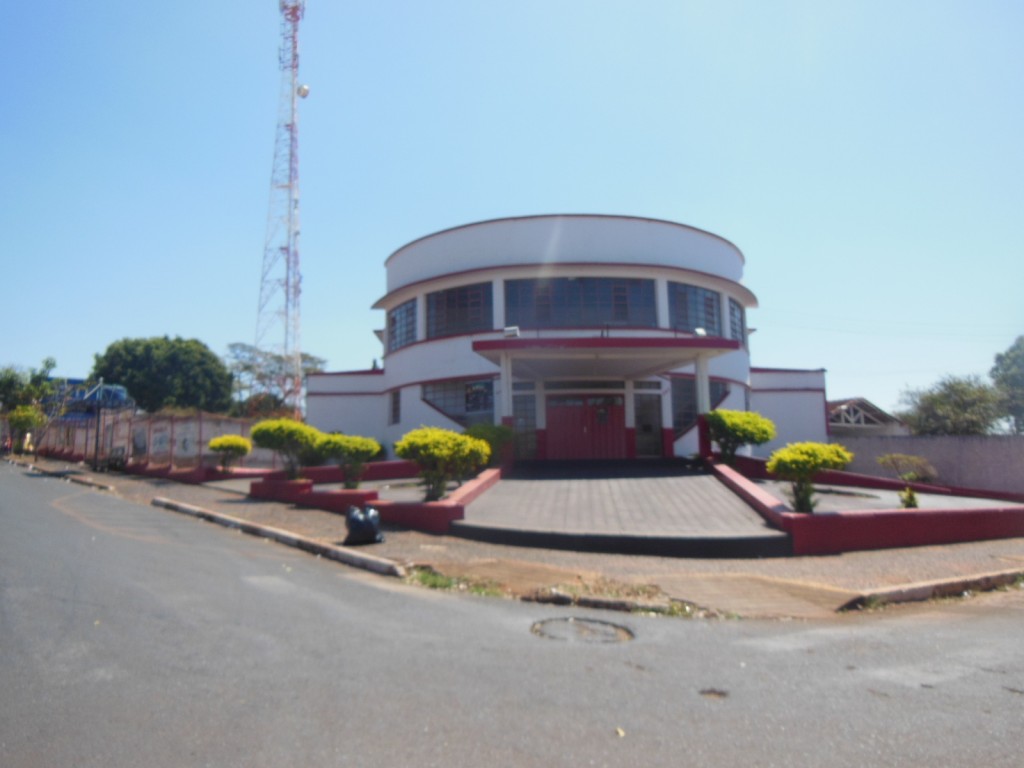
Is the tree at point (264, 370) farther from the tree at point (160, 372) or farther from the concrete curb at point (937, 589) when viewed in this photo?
the concrete curb at point (937, 589)

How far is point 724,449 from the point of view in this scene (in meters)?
17.4

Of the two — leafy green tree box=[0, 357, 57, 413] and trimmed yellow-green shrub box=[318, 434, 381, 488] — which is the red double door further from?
leafy green tree box=[0, 357, 57, 413]

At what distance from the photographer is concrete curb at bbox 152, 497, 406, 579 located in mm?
8555

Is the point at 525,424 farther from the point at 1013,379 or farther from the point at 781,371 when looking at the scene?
the point at 1013,379

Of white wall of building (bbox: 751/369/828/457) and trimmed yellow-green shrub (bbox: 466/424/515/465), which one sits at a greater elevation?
white wall of building (bbox: 751/369/828/457)

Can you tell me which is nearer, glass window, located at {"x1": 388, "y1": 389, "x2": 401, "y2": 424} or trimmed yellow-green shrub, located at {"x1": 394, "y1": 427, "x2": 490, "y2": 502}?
trimmed yellow-green shrub, located at {"x1": 394, "y1": 427, "x2": 490, "y2": 502}

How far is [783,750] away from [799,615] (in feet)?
11.5

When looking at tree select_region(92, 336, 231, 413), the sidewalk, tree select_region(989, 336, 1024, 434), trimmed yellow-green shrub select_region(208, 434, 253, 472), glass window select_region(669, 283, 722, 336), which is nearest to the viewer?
the sidewalk

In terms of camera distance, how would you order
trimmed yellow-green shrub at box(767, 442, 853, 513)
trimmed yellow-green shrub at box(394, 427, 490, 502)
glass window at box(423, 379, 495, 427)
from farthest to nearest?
glass window at box(423, 379, 495, 427)
trimmed yellow-green shrub at box(394, 427, 490, 502)
trimmed yellow-green shrub at box(767, 442, 853, 513)

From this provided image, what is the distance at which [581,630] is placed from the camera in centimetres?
589

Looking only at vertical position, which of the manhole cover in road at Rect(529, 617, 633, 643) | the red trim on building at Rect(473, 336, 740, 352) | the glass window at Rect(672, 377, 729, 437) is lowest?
the manhole cover in road at Rect(529, 617, 633, 643)

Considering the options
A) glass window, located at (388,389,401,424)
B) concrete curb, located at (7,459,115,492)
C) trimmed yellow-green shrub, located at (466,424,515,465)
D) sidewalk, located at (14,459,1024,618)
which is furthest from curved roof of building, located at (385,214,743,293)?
sidewalk, located at (14,459,1024,618)

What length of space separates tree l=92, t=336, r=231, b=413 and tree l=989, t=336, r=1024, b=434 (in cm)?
4971

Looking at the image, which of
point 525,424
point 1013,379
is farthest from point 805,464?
point 1013,379
